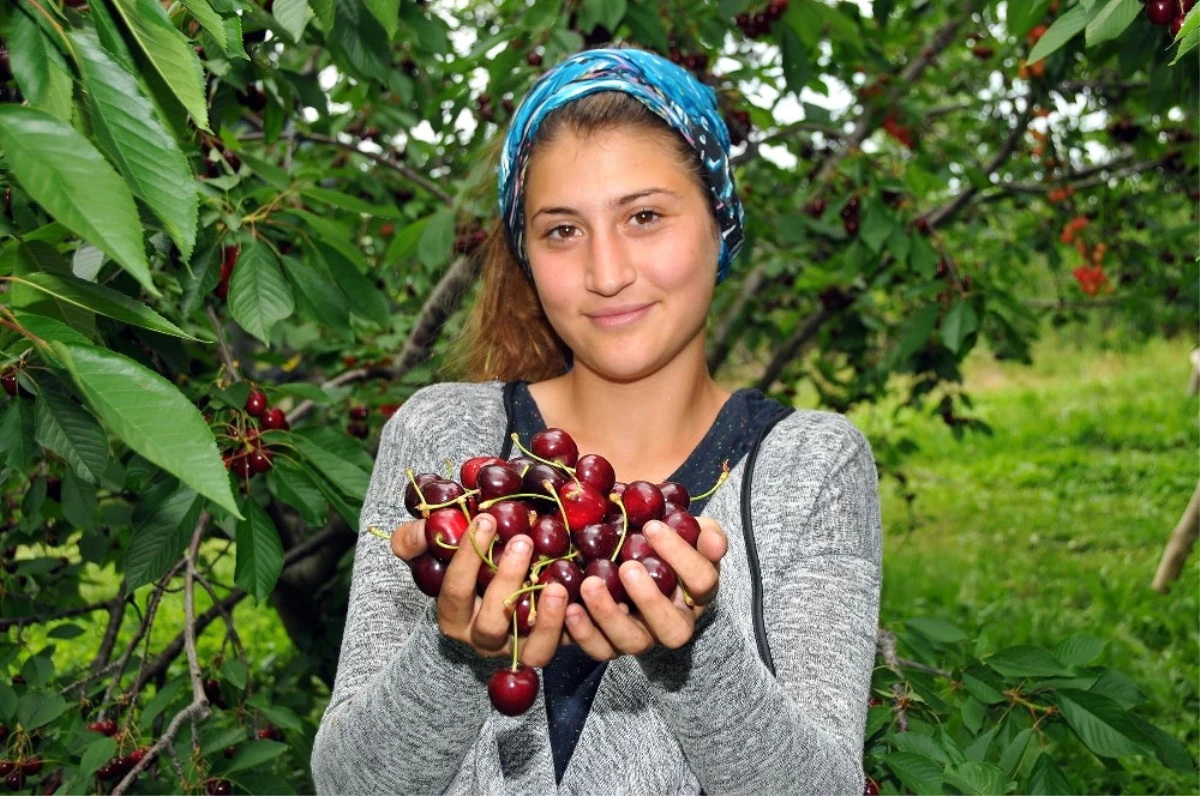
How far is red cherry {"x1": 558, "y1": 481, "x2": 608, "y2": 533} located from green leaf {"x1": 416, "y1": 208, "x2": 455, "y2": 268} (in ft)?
5.97

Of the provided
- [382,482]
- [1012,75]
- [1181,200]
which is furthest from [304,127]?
[1181,200]

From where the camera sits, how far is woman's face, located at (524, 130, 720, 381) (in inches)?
66.1

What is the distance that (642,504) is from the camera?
1.23 metres

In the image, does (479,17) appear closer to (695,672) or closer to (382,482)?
(382,482)

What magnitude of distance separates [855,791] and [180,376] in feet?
7.96

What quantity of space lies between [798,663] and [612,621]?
47 centimetres

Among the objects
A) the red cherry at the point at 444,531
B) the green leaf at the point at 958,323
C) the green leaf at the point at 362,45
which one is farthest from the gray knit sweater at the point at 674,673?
the green leaf at the point at 958,323

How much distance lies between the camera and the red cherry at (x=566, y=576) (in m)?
1.13

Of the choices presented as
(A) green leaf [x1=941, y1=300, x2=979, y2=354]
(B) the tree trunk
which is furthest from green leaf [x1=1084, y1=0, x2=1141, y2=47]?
(B) the tree trunk

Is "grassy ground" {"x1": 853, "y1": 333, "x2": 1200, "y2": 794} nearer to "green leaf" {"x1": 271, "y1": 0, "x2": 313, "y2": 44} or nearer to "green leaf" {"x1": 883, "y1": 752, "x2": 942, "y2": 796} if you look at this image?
"green leaf" {"x1": 883, "y1": 752, "x2": 942, "y2": 796}

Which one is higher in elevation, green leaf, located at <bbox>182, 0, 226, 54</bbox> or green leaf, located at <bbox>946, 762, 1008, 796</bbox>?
green leaf, located at <bbox>182, 0, 226, 54</bbox>

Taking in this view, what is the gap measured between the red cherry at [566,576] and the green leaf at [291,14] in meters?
1.12

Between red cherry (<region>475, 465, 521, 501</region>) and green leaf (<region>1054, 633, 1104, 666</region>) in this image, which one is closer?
red cherry (<region>475, 465, 521, 501</region>)

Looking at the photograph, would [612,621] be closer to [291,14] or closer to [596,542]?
[596,542]
